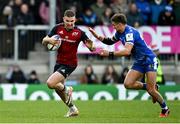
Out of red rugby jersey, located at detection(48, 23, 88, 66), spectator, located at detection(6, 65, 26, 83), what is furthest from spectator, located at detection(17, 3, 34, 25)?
red rugby jersey, located at detection(48, 23, 88, 66)

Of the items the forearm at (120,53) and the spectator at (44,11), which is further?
the spectator at (44,11)

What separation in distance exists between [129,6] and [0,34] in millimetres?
4701

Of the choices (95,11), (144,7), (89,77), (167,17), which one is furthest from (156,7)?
(89,77)

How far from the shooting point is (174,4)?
28.7m

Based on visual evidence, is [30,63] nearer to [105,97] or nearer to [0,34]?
[0,34]

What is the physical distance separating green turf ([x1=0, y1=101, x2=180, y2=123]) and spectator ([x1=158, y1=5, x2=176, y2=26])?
248 inches

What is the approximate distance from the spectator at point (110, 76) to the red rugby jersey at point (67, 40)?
9732 mm

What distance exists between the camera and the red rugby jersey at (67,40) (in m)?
17.5

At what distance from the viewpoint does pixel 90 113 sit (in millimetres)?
18344

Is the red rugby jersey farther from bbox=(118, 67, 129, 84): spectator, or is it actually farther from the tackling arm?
bbox=(118, 67, 129, 84): spectator

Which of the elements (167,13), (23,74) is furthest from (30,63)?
(167,13)

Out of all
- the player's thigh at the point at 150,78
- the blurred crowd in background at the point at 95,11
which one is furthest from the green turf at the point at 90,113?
the blurred crowd in background at the point at 95,11

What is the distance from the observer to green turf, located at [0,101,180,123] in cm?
1612

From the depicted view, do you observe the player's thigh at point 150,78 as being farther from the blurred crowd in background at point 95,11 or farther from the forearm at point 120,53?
the blurred crowd in background at point 95,11
